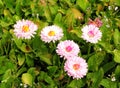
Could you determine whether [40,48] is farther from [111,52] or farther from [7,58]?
[111,52]

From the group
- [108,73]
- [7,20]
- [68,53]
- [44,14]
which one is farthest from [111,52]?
[7,20]

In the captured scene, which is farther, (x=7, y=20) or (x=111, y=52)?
(x=7, y=20)

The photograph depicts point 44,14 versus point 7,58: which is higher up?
point 44,14

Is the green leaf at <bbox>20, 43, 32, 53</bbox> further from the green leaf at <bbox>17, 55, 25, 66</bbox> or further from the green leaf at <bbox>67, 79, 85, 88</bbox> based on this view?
the green leaf at <bbox>67, 79, 85, 88</bbox>

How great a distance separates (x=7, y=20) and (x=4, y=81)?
62cm

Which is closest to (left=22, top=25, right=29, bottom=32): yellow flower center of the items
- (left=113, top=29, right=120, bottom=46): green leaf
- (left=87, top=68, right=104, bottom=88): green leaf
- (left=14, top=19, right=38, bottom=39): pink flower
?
(left=14, top=19, right=38, bottom=39): pink flower

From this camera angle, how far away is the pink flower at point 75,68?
2.10 metres

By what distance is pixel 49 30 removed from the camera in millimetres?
2369

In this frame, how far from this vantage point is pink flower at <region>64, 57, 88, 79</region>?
6.90 ft

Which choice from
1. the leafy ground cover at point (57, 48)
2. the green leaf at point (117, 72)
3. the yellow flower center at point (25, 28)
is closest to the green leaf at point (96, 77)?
the leafy ground cover at point (57, 48)

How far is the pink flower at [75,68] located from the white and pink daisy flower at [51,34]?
0.19 m

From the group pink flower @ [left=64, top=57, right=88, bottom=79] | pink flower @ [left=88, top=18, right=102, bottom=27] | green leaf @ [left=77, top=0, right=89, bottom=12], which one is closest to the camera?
pink flower @ [left=64, top=57, right=88, bottom=79]

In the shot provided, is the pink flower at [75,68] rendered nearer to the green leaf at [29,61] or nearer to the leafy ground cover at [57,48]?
the leafy ground cover at [57,48]

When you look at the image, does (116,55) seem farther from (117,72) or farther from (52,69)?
(52,69)
